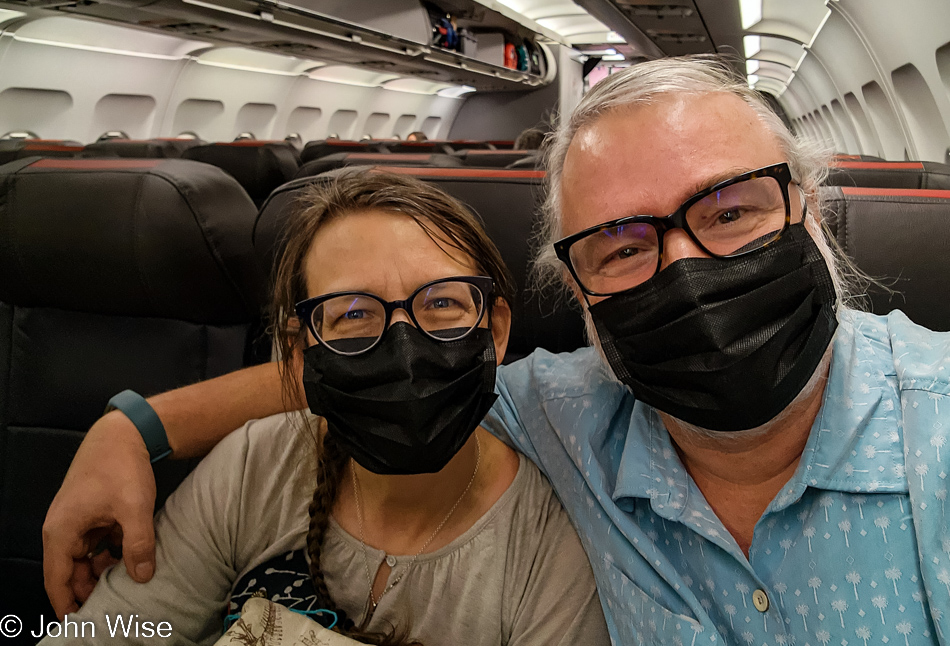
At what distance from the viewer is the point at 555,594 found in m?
1.06

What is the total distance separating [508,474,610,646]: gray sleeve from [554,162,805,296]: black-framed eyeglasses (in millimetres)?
509

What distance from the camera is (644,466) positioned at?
1069 millimetres

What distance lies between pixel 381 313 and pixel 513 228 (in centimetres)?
56

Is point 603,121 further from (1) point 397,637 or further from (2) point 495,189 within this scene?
(1) point 397,637

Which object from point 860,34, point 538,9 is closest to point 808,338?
point 860,34

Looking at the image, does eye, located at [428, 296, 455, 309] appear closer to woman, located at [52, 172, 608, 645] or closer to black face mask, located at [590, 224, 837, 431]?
woman, located at [52, 172, 608, 645]

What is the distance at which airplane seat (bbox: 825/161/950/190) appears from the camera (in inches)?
67.9

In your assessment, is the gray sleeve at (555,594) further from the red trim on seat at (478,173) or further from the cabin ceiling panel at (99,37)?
the cabin ceiling panel at (99,37)

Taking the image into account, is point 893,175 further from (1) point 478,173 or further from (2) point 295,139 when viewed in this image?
(2) point 295,139


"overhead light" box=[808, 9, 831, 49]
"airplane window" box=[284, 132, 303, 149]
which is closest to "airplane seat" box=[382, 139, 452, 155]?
"overhead light" box=[808, 9, 831, 49]

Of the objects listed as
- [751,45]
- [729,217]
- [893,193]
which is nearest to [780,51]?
[751,45]

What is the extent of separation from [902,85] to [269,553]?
7.53 m

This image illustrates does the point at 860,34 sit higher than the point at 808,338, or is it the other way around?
the point at 860,34

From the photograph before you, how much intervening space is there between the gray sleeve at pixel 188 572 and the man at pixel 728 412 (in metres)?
0.06
